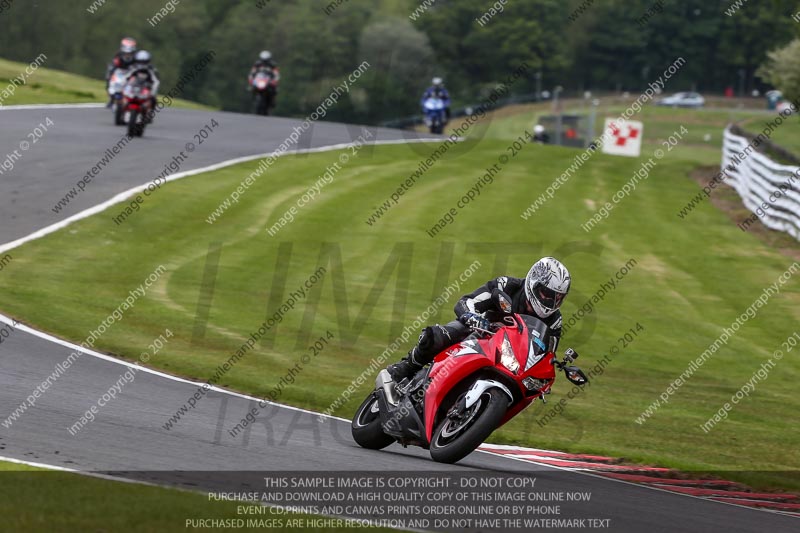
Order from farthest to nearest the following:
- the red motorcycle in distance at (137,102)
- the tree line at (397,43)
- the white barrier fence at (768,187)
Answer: the tree line at (397,43)
the red motorcycle in distance at (137,102)
the white barrier fence at (768,187)

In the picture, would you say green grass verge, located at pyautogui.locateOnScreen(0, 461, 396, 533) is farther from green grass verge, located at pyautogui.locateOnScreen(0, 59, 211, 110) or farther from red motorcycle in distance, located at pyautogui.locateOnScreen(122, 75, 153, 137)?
green grass verge, located at pyautogui.locateOnScreen(0, 59, 211, 110)

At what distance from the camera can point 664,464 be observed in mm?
10227

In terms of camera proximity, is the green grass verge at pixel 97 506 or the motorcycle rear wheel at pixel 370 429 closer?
the green grass verge at pixel 97 506

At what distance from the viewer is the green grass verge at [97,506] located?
608cm

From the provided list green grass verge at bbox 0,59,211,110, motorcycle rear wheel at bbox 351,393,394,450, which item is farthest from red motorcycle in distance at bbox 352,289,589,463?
green grass verge at bbox 0,59,211,110

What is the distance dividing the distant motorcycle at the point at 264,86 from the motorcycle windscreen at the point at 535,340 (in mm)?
31907

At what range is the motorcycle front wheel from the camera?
8.12m

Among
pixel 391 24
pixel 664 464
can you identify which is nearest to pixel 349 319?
pixel 664 464

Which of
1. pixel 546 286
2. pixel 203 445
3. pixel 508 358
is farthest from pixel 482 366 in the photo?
pixel 203 445

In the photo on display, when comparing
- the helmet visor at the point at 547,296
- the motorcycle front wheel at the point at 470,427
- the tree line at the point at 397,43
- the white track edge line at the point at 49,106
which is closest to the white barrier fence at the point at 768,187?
the helmet visor at the point at 547,296

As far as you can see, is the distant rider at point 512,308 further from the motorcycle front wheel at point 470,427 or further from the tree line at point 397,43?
the tree line at point 397,43

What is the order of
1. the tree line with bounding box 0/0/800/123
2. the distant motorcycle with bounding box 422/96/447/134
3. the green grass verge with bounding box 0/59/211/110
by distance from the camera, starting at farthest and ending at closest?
the tree line with bounding box 0/0/800/123, the distant motorcycle with bounding box 422/96/447/134, the green grass verge with bounding box 0/59/211/110

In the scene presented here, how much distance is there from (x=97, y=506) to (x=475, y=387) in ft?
9.53

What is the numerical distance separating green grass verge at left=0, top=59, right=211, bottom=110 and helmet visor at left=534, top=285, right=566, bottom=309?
89.4ft
